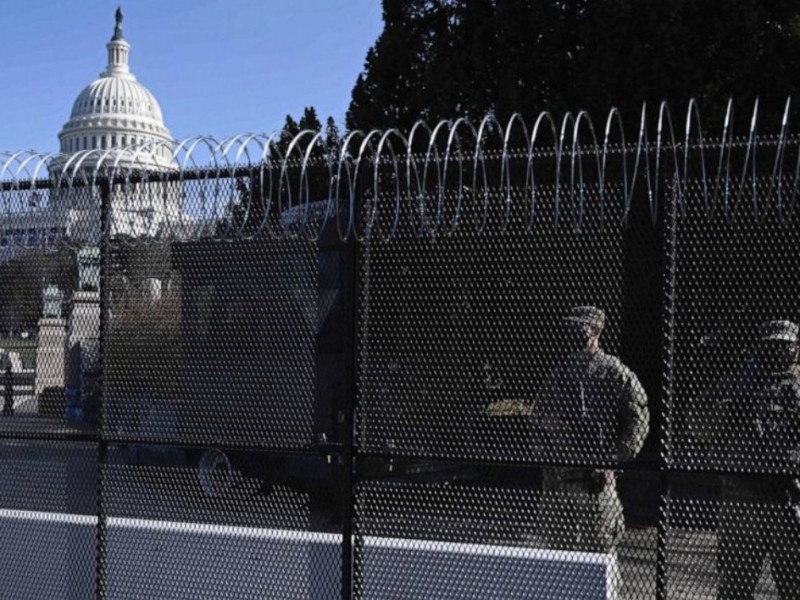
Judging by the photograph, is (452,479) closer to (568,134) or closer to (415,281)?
(415,281)

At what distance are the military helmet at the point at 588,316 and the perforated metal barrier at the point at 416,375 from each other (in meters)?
0.02

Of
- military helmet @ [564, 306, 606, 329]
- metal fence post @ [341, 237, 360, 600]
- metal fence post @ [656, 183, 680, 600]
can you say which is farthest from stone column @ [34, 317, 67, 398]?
metal fence post @ [656, 183, 680, 600]

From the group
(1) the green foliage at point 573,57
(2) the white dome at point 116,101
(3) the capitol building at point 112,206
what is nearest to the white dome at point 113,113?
(2) the white dome at point 116,101

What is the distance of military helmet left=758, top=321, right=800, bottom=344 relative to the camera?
4578 mm

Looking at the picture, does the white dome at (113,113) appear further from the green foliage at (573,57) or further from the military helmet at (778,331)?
the military helmet at (778,331)

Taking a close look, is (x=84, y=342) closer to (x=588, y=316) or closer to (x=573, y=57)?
(x=588, y=316)

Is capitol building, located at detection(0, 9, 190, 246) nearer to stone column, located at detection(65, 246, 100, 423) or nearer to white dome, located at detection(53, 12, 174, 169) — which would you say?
stone column, located at detection(65, 246, 100, 423)

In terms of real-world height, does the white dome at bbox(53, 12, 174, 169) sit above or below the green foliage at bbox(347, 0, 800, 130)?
above

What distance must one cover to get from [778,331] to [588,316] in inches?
31.4

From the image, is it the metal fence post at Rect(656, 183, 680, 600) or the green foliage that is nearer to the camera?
the metal fence post at Rect(656, 183, 680, 600)

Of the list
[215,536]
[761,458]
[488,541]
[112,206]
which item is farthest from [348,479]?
[112,206]

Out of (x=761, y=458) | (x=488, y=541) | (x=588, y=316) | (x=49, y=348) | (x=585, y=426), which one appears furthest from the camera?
(x=49, y=348)

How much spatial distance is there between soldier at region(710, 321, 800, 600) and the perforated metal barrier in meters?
0.01

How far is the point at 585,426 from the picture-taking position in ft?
16.3
